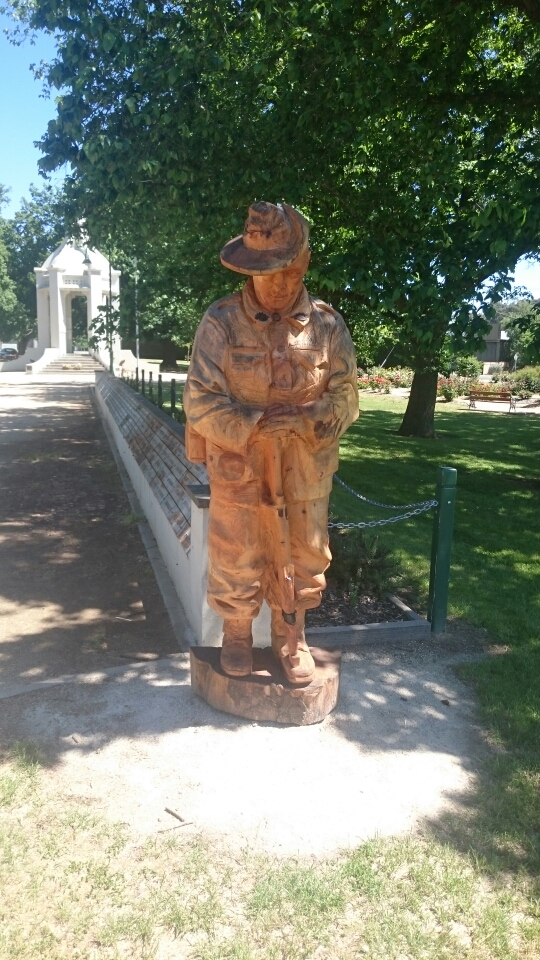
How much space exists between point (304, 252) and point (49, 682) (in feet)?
10.3

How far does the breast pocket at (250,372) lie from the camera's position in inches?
146

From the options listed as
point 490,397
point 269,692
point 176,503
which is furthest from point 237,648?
point 490,397

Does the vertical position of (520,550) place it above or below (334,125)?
below

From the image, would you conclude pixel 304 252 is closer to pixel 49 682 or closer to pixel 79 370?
pixel 49 682

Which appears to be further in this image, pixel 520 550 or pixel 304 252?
pixel 520 550

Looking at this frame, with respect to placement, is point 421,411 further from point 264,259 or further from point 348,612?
point 264,259

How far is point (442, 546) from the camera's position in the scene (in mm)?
5719

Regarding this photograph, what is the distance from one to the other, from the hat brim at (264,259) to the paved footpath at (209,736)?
8.37 ft

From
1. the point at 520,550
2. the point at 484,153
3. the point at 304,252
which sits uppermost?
the point at 484,153

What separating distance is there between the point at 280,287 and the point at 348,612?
125 inches

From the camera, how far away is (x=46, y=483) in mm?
11891

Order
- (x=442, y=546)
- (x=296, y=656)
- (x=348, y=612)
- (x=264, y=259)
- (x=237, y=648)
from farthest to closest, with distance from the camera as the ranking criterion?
1. (x=348, y=612)
2. (x=442, y=546)
3. (x=237, y=648)
4. (x=296, y=656)
5. (x=264, y=259)

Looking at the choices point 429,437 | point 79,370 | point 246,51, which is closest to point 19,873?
point 246,51

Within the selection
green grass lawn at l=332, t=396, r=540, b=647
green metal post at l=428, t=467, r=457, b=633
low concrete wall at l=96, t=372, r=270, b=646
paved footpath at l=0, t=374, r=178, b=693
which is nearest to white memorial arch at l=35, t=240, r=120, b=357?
green grass lawn at l=332, t=396, r=540, b=647
